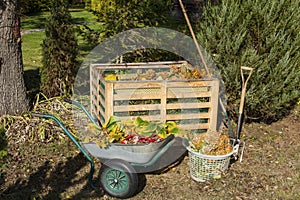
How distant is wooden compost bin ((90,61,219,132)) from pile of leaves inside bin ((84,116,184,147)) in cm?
22

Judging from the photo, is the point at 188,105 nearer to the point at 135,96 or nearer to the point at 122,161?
the point at 135,96

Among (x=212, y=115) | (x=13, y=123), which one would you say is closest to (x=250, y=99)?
(x=212, y=115)

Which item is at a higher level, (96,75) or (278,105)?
(96,75)

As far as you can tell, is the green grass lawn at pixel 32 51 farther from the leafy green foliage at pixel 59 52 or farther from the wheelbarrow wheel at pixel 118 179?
the wheelbarrow wheel at pixel 118 179

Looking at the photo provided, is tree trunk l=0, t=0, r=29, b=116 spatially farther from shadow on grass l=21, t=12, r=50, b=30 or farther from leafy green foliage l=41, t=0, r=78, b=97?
shadow on grass l=21, t=12, r=50, b=30

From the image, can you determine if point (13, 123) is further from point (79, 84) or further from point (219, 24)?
point (219, 24)

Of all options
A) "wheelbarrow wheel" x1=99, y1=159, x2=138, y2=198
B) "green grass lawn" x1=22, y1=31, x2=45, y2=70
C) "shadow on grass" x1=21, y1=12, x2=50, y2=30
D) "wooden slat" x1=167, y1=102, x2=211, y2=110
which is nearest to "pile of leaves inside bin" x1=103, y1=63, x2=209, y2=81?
"wooden slat" x1=167, y1=102, x2=211, y2=110

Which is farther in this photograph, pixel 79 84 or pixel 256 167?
pixel 79 84

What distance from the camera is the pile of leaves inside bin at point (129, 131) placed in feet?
12.7

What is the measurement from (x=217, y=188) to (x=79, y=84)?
124 inches

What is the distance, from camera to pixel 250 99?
17.4 feet

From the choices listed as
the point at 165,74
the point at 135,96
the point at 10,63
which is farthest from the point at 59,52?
the point at 135,96

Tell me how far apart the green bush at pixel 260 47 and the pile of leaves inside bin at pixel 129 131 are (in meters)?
1.44

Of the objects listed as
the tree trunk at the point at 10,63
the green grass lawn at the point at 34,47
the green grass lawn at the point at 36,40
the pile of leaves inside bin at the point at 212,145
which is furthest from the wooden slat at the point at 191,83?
the green grass lawn at the point at 36,40
